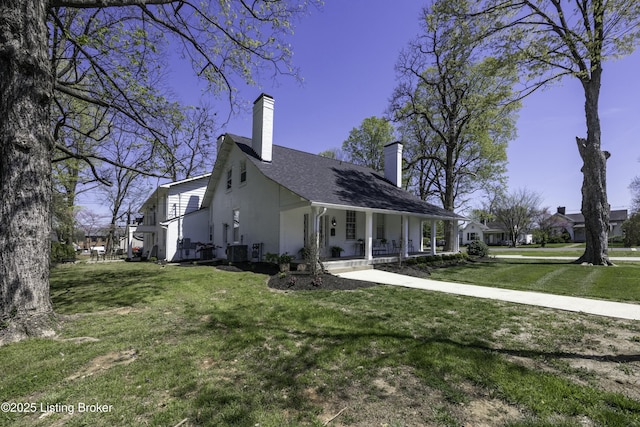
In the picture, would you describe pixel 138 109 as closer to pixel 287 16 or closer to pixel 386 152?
pixel 287 16

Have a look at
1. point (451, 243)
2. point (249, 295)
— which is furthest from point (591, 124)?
point (249, 295)

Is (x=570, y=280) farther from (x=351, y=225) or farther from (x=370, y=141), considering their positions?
(x=370, y=141)

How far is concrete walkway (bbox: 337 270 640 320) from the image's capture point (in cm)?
595

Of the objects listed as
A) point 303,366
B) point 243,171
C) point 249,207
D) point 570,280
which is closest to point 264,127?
point 243,171

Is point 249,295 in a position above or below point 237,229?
below

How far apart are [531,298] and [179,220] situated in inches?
706

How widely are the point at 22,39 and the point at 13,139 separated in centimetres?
171

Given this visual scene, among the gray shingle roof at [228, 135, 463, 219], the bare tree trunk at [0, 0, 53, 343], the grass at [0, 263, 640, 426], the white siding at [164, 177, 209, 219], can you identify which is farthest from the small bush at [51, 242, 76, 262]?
the bare tree trunk at [0, 0, 53, 343]

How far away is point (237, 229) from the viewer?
15.5 m

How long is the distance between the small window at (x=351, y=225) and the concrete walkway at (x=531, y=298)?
14.7 feet

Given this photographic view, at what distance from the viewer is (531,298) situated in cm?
715

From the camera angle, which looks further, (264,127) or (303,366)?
(264,127)

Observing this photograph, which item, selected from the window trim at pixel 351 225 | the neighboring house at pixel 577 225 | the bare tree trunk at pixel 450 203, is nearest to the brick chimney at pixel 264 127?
the window trim at pixel 351 225

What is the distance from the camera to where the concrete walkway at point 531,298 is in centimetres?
595
